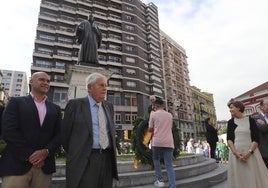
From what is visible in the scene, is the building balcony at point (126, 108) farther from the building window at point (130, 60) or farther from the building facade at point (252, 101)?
the building facade at point (252, 101)

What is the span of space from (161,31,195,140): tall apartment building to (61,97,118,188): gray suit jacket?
5843cm

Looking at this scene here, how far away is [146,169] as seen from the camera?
592cm

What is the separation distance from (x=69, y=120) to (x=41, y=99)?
58 centimetres

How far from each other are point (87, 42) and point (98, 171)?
761cm

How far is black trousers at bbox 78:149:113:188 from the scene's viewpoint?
2527 mm

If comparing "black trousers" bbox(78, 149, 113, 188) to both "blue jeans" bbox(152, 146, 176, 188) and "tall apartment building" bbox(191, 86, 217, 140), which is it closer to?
"blue jeans" bbox(152, 146, 176, 188)

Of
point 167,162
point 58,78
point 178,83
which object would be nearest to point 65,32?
point 58,78

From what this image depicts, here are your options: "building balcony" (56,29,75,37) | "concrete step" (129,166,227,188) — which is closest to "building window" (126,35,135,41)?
"building balcony" (56,29,75,37)

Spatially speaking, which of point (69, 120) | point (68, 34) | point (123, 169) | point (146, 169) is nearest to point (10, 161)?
point (69, 120)

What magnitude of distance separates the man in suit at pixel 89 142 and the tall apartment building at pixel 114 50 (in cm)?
3670

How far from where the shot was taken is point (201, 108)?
81375 millimetres

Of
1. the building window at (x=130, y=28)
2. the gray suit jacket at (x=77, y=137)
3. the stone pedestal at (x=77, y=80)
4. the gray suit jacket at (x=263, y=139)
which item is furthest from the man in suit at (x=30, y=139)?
the building window at (x=130, y=28)

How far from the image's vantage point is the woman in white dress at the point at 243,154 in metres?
3.69

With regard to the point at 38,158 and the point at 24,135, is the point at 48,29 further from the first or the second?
the point at 38,158
